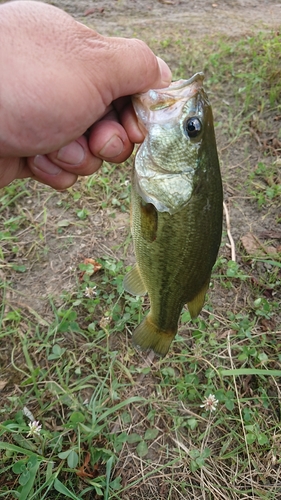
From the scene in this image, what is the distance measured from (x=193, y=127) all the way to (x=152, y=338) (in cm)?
93

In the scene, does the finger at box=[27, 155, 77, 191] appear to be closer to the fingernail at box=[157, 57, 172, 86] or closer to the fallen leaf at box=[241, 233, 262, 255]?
the fingernail at box=[157, 57, 172, 86]

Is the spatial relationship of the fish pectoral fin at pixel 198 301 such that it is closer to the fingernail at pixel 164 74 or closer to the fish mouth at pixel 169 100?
the fish mouth at pixel 169 100

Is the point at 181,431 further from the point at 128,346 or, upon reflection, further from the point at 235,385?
the point at 128,346

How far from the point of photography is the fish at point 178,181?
5.14 feet

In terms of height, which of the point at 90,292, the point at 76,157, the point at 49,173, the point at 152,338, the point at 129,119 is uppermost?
the point at 129,119

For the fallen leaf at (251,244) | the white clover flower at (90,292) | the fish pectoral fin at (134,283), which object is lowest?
the white clover flower at (90,292)

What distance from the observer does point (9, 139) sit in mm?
1580

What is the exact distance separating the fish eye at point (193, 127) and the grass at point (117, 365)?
125 centimetres

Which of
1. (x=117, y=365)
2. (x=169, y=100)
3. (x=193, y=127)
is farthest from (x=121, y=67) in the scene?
(x=117, y=365)

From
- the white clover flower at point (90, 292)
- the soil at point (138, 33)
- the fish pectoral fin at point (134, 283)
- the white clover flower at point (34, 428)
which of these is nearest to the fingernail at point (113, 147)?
the fish pectoral fin at point (134, 283)

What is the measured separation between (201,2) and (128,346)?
17.1ft

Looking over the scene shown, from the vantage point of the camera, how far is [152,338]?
1905mm

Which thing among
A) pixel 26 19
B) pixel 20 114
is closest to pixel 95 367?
Answer: pixel 20 114

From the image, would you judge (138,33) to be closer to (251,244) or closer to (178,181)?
(251,244)
